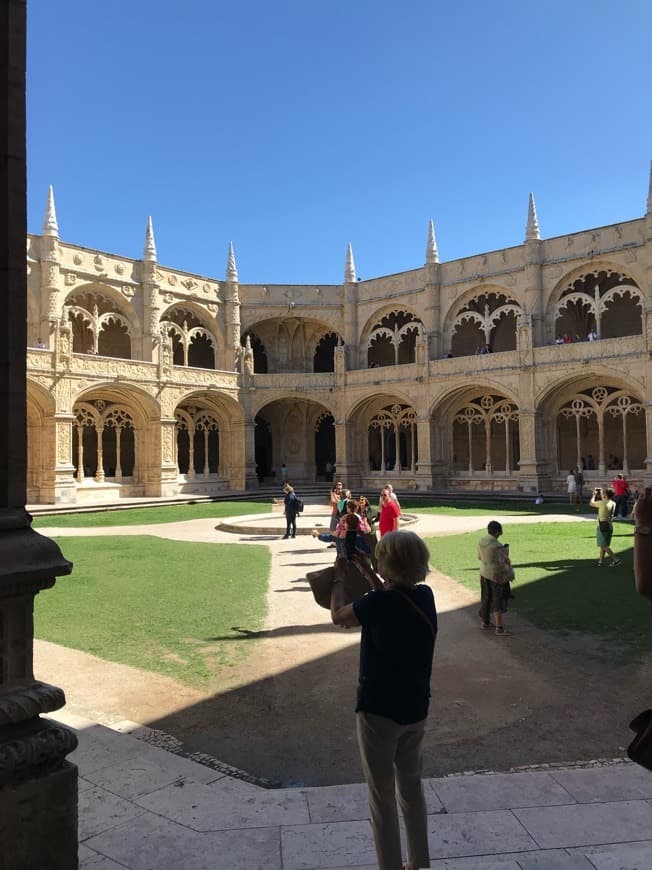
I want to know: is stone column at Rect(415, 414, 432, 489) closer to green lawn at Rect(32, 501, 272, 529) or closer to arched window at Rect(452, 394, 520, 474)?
arched window at Rect(452, 394, 520, 474)

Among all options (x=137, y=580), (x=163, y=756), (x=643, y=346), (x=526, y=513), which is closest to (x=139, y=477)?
(x=526, y=513)

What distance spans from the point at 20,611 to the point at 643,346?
25.0 meters

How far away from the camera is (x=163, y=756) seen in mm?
3928

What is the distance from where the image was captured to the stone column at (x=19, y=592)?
7.67 ft

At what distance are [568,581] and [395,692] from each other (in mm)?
7728

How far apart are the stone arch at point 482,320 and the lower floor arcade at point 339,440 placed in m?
3.27

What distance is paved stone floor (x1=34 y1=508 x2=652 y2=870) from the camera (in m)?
2.67

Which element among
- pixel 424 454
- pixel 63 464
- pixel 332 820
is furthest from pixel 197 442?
pixel 332 820

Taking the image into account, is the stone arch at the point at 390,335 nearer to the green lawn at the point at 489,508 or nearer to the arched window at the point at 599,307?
the arched window at the point at 599,307

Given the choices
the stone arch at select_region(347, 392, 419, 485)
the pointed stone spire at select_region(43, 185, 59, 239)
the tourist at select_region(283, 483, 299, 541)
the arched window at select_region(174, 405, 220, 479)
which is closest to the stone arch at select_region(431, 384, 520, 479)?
the stone arch at select_region(347, 392, 419, 485)

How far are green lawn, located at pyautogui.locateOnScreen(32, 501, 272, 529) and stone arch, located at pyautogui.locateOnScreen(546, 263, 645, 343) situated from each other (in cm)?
1521

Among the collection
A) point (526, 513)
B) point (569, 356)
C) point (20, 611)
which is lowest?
point (526, 513)

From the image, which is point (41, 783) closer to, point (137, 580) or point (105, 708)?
point (105, 708)

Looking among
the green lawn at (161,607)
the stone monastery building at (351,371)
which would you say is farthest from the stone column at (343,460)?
the green lawn at (161,607)
